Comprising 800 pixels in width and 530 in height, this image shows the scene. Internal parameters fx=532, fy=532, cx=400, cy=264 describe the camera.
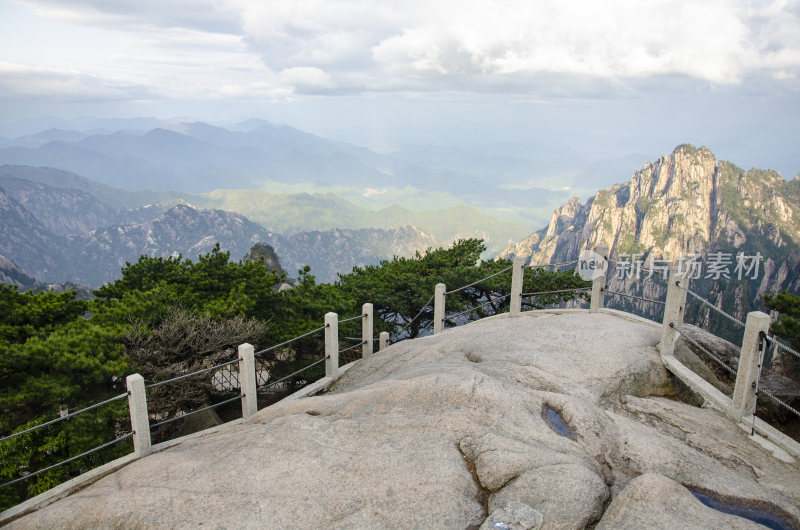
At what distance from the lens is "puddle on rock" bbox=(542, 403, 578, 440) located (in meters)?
6.20

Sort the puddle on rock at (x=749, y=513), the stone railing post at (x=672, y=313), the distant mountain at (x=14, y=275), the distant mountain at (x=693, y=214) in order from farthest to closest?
1. the distant mountain at (x=693, y=214)
2. the distant mountain at (x=14, y=275)
3. the stone railing post at (x=672, y=313)
4. the puddle on rock at (x=749, y=513)

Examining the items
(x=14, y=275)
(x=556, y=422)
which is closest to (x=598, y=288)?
(x=556, y=422)

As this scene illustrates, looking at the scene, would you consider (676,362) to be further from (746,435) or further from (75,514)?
(75,514)

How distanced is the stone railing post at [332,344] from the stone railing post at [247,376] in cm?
193

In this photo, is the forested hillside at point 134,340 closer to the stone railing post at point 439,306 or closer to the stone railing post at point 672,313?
the stone railing post at point 439,306

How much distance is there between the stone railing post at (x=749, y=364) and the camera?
22.5 ft

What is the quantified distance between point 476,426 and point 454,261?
72.6ft

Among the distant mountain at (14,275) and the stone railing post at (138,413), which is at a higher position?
the stone railing post at (138,413)

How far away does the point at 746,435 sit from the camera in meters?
7.06

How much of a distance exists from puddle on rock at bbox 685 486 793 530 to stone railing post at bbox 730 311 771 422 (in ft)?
8.81

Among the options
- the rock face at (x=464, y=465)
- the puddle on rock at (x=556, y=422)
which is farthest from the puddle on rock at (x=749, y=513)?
the puddle on rock at (x=556, y=422)

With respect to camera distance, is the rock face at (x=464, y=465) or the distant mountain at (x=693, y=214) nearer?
the rock face at (x=464, y=465)

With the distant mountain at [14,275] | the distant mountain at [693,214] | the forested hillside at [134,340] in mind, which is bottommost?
the distant mountain at [14,275]

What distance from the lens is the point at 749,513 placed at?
490cm
